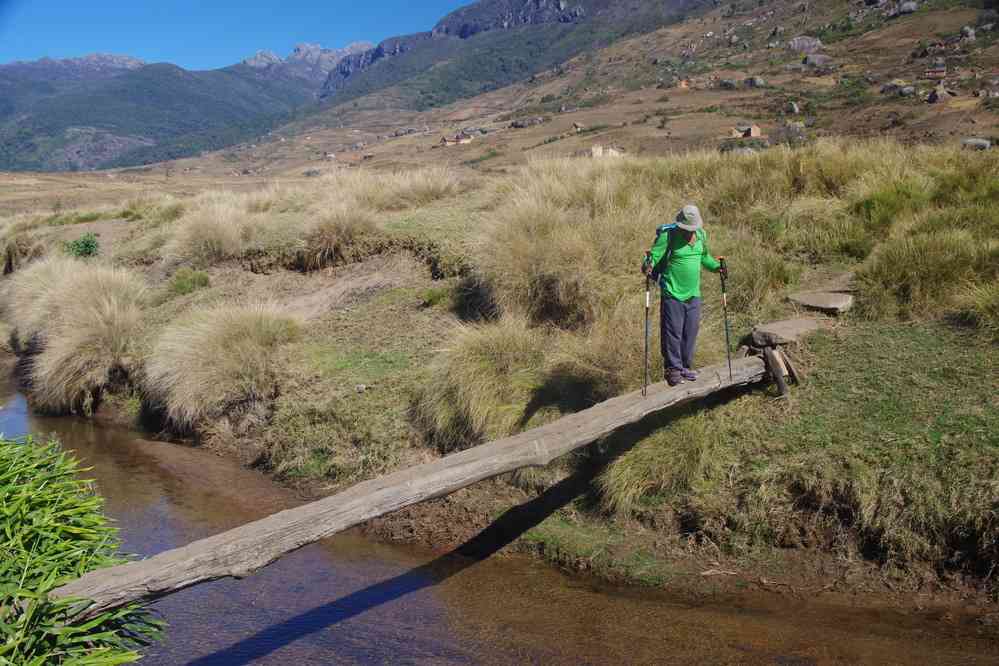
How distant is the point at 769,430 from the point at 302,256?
1030 cm

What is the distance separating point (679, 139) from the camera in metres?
35.0

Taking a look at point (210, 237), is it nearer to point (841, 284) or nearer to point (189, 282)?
point (189, 282)

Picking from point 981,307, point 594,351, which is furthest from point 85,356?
point 981,307

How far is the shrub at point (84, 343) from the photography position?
12.8m

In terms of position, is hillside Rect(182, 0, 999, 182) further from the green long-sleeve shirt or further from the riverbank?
the green long-sleeve shirt

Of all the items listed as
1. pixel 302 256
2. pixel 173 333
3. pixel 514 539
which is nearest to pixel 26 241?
pixel 302 256

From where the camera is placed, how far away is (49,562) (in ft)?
12.9

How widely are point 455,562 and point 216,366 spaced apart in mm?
5216

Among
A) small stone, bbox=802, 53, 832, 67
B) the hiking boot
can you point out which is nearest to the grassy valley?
the hiking boot

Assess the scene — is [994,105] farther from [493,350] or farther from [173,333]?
[173,333]

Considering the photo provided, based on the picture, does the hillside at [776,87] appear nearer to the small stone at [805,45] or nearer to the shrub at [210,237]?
the small stone at [805,45]

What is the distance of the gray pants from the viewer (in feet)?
23.4

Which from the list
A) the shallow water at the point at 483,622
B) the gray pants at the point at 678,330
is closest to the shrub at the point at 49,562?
the shallow water at the point at 483,622

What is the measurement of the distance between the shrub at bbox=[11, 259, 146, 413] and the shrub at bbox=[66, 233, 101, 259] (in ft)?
20.0
